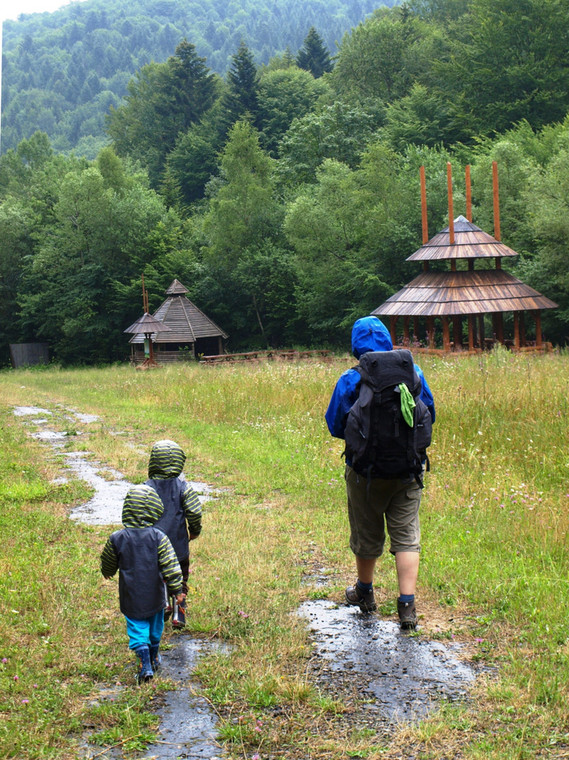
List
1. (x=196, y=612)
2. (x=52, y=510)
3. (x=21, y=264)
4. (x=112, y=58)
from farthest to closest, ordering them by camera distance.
→ (x=112, y=58), (x=21, y=264), (x=52, y=510), (x=196, y=612)

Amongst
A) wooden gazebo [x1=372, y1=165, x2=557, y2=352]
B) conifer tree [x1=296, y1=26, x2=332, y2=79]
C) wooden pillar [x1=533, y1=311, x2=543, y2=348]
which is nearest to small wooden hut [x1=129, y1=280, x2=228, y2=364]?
wooden gazebo [x1=372, y1=165, x2=557, y2=352]

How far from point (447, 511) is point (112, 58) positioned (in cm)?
16946

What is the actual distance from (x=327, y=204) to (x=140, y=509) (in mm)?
35428

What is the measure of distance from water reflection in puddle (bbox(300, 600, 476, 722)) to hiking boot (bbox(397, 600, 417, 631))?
0.21 ft

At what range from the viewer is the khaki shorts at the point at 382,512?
16.4 ft

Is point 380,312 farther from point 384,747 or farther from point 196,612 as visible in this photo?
point 384,747

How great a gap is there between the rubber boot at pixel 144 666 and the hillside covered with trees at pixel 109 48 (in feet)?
419

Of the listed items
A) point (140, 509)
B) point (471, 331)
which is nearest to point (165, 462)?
point (140, 509)

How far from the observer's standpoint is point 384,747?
3555 millimetres

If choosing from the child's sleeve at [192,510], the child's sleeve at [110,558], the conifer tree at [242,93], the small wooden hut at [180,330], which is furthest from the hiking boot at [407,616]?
the conifer tree at [242,93]

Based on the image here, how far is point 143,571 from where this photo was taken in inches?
172

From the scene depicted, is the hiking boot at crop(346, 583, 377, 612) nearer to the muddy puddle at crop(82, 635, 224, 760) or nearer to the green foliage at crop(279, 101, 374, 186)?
the muddy puddle at crop(82, 635, 224, 760)

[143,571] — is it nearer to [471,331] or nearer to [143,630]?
[143,630]

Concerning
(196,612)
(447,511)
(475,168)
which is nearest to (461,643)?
(196,612)
